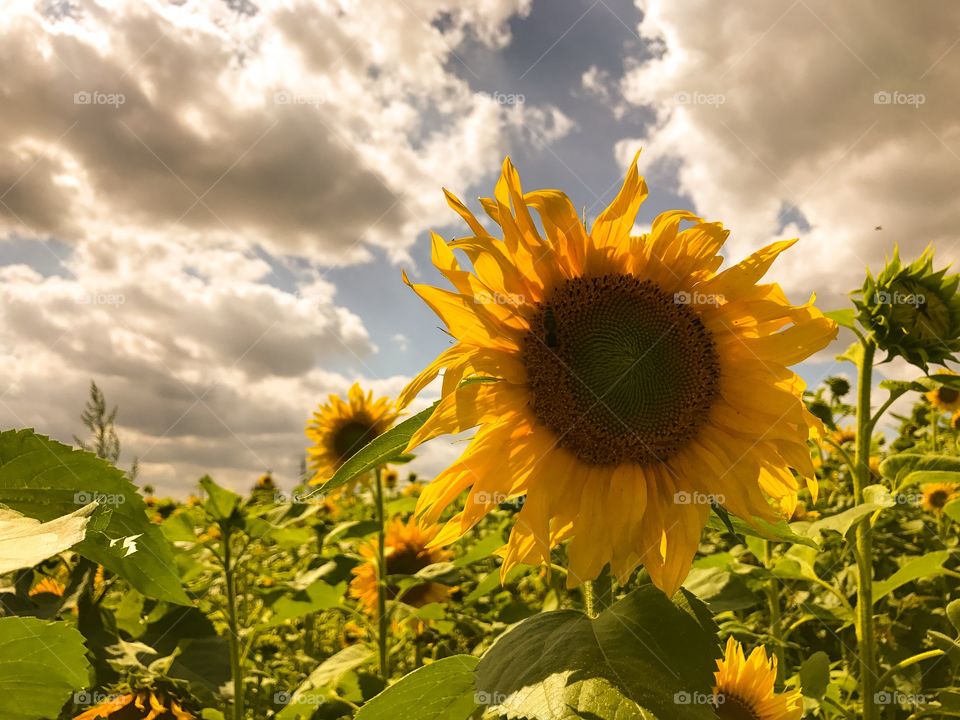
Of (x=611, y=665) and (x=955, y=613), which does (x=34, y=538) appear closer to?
(x=611, y=665)

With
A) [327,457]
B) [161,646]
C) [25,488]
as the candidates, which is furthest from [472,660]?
[327,457]

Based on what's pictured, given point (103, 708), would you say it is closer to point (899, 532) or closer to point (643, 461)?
point (643, 461)

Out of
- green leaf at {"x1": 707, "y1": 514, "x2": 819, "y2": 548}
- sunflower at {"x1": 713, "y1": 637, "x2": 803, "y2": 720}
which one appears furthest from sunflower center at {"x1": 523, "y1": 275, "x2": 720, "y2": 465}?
sunflower at {"x1": 713, "y1": 637, "x2": 803, "y2": 720}

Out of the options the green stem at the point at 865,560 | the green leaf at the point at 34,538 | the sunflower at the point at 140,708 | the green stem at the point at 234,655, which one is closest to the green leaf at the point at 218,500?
the green stem at the point at 234,655

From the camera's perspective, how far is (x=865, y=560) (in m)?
2.10

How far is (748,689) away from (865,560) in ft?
1.81

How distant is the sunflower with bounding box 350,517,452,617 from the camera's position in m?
4.09

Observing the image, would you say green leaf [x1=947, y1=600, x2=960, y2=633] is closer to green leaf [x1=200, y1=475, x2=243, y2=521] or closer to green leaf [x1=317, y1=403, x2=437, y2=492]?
green leaf [x1=317, y1=403, x2=437, y2=492]

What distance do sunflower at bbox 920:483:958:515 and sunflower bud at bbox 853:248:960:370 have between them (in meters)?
3.35

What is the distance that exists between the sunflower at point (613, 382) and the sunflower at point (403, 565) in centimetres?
263

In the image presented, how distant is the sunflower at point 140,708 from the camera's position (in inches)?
69.0

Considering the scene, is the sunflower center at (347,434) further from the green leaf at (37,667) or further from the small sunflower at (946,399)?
the small sunflower at (946,399)

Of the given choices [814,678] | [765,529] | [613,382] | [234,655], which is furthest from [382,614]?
[765,529]

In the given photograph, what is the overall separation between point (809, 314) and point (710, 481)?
419 mm
